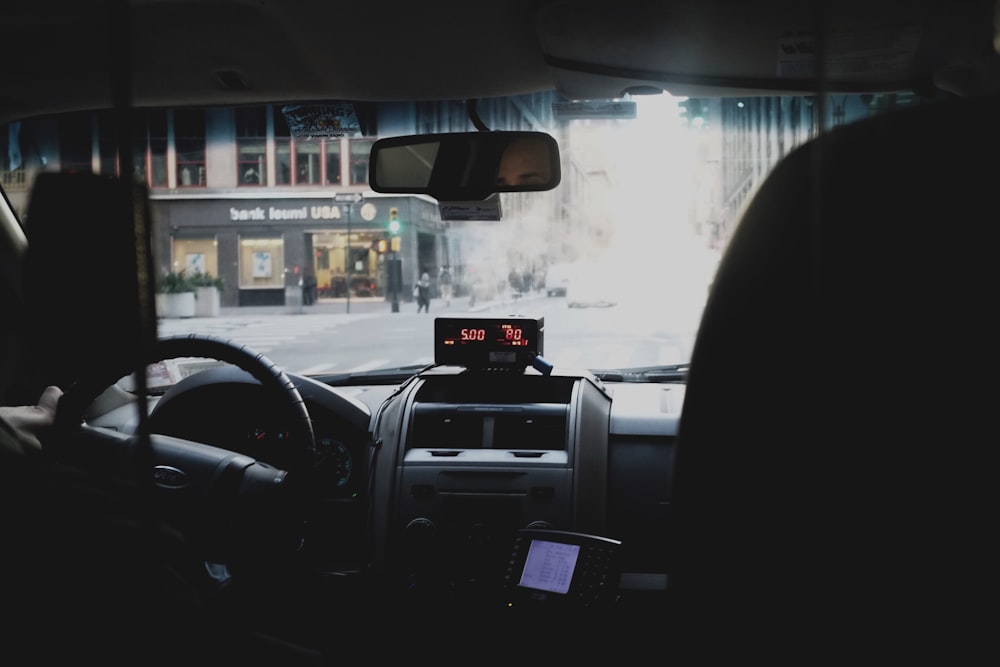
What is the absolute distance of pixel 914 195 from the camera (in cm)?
91

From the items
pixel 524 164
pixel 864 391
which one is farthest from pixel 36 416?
pixel 864 391

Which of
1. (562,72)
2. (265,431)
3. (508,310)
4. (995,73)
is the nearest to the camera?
(995,73)

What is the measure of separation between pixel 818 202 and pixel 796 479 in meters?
0.29

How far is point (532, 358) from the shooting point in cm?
365

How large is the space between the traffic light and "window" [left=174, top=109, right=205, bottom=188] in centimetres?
192

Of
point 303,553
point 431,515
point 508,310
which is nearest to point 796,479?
point 303,553

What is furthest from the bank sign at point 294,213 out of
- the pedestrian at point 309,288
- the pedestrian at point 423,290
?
the pedestrian at point 423,290

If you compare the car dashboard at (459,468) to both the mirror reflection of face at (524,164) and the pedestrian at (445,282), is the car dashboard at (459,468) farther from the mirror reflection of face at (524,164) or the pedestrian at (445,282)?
the pedestrian at (445,282)

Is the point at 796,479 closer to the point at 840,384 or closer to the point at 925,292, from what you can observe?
the point at 840,384

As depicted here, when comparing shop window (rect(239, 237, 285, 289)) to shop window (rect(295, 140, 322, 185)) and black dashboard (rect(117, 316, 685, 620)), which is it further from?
black dashboard (rect(117, 316, 685, 620))

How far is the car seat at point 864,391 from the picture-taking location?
889 millimetres

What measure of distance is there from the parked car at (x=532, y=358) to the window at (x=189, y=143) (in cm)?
2

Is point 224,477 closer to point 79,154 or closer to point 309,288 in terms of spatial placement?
point 79,154

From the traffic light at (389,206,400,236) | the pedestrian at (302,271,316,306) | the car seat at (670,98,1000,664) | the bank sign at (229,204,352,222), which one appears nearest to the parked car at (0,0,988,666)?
the car seat at (670,98,1000,664)
